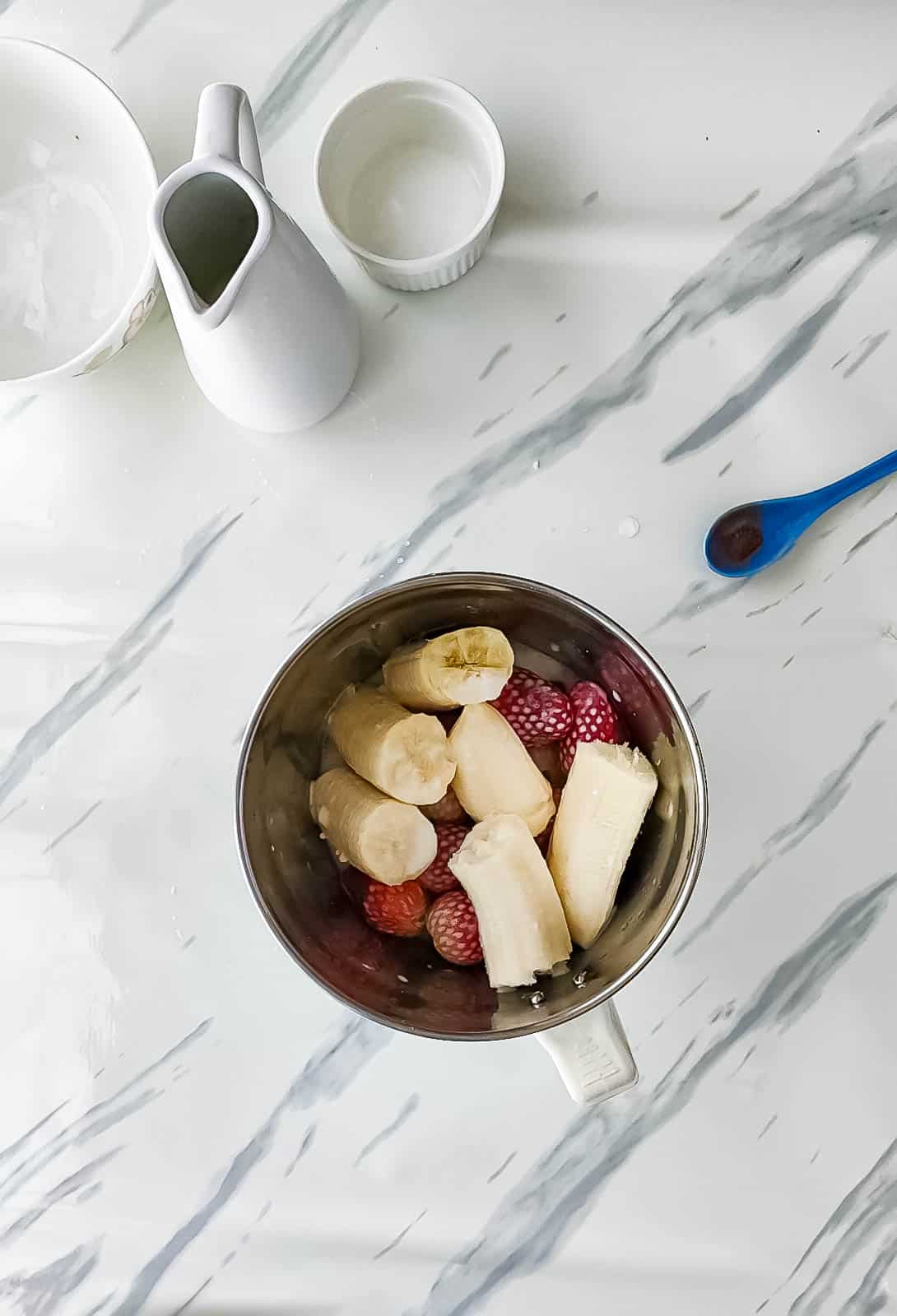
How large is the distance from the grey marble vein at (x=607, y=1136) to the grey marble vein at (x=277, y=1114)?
112mm

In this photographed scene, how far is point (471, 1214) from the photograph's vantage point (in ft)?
1.99

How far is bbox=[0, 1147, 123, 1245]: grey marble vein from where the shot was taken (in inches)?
24.3

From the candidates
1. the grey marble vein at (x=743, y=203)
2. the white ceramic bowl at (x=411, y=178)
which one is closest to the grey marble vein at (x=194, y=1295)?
the white ceramic bowl at (x=411, y=178)

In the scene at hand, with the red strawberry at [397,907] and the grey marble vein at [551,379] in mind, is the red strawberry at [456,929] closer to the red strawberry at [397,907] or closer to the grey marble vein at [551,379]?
the red strawberry at [397,907]

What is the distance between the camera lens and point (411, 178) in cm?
62

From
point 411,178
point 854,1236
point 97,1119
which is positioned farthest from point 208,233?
point 854,1236

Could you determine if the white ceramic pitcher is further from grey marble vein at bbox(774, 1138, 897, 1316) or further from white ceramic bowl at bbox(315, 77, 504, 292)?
grey marble vein at bbox(774, 1138, 897, 1316)

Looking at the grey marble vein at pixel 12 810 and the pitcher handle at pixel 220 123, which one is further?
the grey marble vein at pixel 12 810

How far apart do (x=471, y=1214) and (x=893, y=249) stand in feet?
1.95

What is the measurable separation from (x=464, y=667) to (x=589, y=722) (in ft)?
0.23

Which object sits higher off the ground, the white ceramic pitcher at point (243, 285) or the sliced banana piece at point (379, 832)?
the white ceramic pitcher at point (243, 285)

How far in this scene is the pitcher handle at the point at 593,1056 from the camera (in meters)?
0.50

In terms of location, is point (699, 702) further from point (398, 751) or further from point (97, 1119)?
point (97, 1119)

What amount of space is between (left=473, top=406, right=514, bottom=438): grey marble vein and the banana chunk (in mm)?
168
